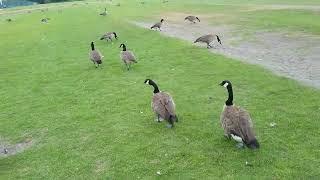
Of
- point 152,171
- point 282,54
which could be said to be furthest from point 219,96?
point 282,54

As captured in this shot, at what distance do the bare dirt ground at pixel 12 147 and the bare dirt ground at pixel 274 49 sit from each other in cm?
1193

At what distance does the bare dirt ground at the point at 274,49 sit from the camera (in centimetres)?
2381

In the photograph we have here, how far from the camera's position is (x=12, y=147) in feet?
53.7

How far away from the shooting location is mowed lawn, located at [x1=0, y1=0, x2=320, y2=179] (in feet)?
44.1

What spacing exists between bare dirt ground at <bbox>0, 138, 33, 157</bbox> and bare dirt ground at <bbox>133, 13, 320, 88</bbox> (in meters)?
11.9

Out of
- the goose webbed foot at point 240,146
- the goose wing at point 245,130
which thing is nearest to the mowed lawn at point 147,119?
the goose webbed foot at point 240,146

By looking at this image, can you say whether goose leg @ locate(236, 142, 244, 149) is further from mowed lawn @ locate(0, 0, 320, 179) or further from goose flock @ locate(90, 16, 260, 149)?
mowed lawn @ locate(0, 0, 320, 179)

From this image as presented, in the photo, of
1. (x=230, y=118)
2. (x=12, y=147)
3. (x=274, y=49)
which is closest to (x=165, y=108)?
(x=230, y=118)

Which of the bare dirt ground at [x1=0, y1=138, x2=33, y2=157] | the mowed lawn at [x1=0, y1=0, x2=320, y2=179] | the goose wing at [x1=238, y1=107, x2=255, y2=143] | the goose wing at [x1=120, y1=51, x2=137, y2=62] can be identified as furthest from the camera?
the goose wing at [x1=120, y1=51, x2=137, y2=62]

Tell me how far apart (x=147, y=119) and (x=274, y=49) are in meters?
15.1

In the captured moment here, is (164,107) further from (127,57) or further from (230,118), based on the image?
(127,57)

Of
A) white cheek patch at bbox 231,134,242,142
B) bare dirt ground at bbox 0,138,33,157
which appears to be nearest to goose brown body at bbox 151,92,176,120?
white cheek patch at bbox 231,134,242,142

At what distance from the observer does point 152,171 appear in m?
13.2

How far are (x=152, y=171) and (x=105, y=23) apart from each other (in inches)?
1556
